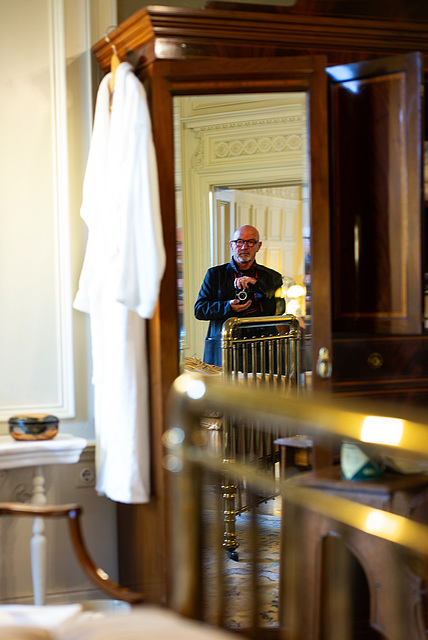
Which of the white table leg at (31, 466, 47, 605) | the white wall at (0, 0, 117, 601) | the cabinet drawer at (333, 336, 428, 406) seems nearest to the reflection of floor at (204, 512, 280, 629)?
the white wall at (0, 0, 117, 601)

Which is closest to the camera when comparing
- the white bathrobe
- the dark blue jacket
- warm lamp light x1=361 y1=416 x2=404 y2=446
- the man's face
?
warm lamp light x1=361 y1=416 x2=404 y2=446

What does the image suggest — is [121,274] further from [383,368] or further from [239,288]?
[383,368]

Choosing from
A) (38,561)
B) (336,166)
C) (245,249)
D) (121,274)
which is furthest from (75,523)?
(336,166)

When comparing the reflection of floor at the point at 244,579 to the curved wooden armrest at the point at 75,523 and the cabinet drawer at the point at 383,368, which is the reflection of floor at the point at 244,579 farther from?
the cabinet drawer at the point at 383,368

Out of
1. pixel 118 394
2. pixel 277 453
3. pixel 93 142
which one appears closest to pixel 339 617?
pixel 118 394

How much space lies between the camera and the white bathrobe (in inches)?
95.2

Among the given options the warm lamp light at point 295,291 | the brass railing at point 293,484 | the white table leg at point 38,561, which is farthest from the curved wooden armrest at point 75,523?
the warm lamp light at point 295,291

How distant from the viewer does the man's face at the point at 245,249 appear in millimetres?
2971

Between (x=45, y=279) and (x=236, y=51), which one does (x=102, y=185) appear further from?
(x=236, y=51)

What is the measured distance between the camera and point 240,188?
116 inches

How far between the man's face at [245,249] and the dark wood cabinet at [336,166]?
411 millimetres

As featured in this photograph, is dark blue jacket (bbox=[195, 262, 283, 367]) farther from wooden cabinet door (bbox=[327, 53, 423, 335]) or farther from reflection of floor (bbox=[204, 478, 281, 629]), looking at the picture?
reflection of floor (bbox=[204, 478, 281, 629])

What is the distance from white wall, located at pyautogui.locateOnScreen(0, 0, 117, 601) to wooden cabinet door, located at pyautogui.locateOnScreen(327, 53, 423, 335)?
0.95 meters

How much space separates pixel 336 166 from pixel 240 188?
1.50ft
